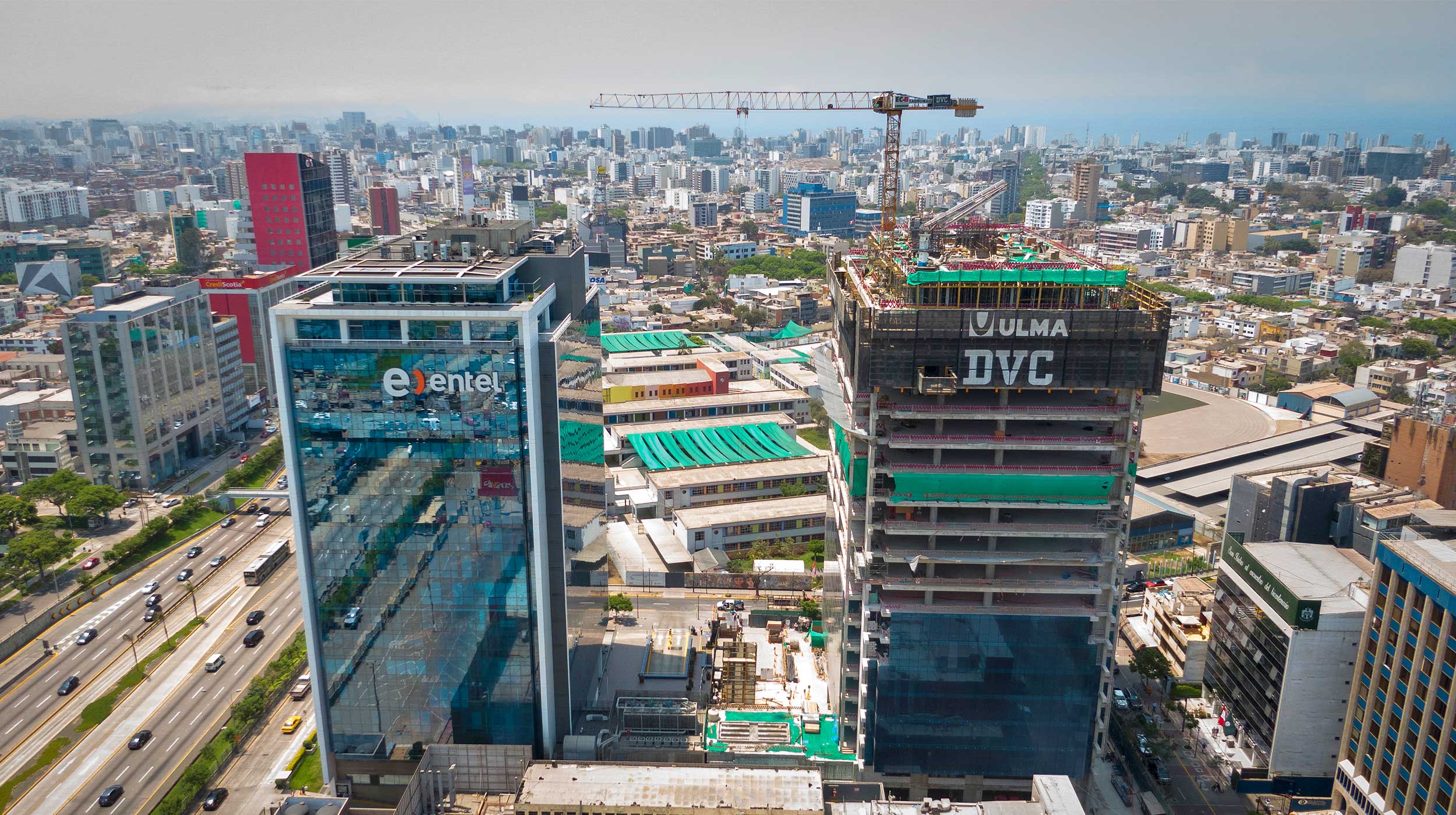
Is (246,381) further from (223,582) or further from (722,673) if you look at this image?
(722,673)

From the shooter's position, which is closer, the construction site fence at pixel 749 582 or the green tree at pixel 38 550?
the green tree at pixel 38 550

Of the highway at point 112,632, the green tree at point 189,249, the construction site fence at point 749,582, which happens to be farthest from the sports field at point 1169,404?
the green tree at point 189,249

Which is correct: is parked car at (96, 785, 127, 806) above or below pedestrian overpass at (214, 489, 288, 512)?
below

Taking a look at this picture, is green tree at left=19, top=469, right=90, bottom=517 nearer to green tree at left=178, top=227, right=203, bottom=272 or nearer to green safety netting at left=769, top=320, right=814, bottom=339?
green safety netting at left=769, top=320, right=814, bottom=339

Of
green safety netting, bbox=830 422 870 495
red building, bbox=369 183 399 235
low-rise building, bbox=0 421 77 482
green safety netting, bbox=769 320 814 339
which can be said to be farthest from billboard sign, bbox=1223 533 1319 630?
red building, bbox=369 183 399 235

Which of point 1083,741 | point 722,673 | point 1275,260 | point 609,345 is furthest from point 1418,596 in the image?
point 1275,260

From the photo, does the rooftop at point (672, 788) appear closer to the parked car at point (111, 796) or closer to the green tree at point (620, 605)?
the parked car at point (111, 796)

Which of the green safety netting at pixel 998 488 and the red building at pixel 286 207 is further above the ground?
the red building at pixel 286 207
